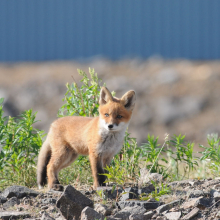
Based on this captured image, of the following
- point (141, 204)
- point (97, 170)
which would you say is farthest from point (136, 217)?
point (97, 170)

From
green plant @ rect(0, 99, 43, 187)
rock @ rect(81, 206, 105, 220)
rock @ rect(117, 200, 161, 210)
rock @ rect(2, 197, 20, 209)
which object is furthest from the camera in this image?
green plant @ rect(0, 99, 43, 187)

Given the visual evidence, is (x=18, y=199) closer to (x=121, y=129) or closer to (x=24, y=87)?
(x=121, y=129)

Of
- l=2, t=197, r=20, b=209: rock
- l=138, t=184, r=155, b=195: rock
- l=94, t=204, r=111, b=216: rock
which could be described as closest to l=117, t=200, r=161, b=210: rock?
l=94, t=204, r=111, b=216: rock

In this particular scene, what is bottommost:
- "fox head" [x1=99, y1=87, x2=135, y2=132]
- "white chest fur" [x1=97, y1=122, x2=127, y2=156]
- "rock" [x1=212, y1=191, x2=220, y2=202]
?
"rock" [x1=212, y1=191, x2=220, y2=202]

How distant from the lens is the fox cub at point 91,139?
17.7ft

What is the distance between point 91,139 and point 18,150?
1348mm

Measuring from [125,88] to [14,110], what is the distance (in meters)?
4.83

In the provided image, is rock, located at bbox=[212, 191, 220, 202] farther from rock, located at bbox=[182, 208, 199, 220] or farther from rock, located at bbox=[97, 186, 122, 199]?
rock, located at bbox=[97, 186, 122, 199]

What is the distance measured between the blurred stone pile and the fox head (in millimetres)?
8894

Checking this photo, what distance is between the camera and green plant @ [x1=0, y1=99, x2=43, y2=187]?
5988mm

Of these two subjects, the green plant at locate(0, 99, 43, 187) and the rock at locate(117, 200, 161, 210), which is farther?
the green plant at locate(0, 99, 43, 187)

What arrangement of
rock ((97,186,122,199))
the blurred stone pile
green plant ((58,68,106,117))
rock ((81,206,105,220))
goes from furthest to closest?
the blurred stone pile
green plant ((58,68,106,117))
rock ((97,186,122,199))
rock ((81,206,105,220))

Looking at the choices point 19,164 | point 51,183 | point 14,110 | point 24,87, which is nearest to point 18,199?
point 51,183

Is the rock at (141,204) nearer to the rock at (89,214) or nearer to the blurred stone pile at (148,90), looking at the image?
the rock at (89,214)
